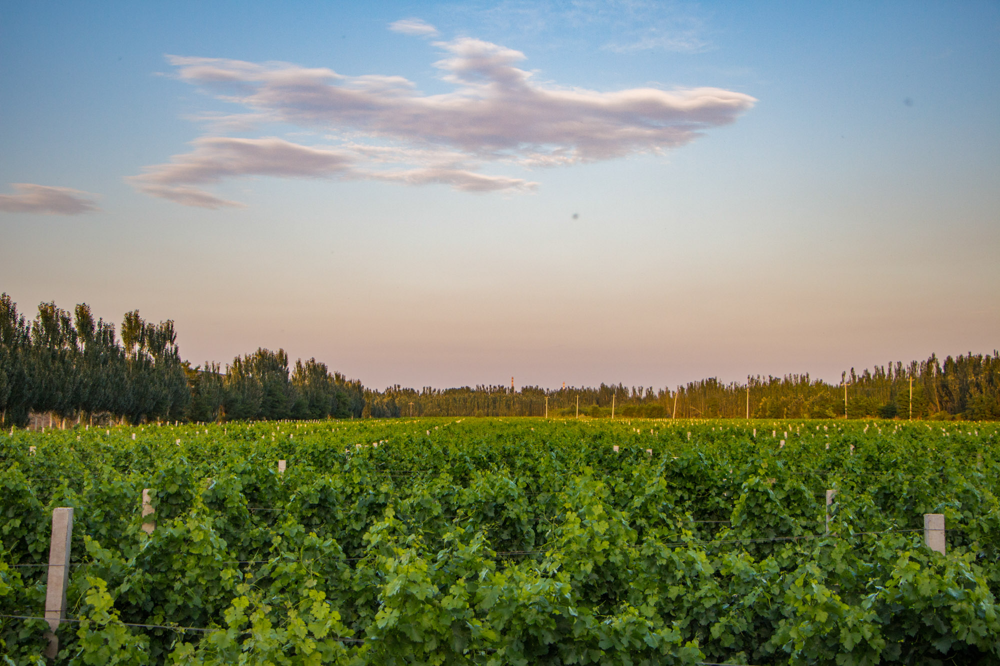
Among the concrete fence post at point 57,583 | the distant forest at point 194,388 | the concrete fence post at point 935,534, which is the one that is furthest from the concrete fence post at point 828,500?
the distant forest at point 194,388

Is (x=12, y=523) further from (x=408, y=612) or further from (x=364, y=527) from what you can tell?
(x=408, y=612)

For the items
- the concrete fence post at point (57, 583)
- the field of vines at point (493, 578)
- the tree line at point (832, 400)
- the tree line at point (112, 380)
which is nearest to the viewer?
the field of vines at point (493, 578)

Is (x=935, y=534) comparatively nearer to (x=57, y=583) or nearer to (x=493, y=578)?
(x=493, y=578)

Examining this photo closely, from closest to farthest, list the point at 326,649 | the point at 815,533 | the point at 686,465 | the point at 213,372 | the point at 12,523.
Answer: the point at 326,649
the point at 12,523
the point at 815,533
the point at 686,465
the point at 213,372

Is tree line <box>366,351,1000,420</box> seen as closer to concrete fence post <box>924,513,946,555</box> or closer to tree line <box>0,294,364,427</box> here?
tree line <box>0,294,364,427</box>

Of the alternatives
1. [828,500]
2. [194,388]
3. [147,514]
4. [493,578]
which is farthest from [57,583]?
[194,388]

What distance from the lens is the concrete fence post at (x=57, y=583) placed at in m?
5.68

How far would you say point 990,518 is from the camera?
25.8ft

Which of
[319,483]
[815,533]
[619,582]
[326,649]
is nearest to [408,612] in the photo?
[326,649]

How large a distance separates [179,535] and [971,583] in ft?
19.2

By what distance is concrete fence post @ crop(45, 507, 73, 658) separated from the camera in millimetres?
5676

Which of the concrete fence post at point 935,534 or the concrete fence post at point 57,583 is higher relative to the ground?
the concrete fence post at point 935,534

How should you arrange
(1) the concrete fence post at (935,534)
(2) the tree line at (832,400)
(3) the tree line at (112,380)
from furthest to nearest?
(2) the tree line at (832,400), (3) the tree line at (112,380), (1) the concrete fence post at (935,534)

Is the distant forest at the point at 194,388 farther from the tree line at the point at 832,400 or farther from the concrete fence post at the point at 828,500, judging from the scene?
the concrete fence post at the point at 828,500
